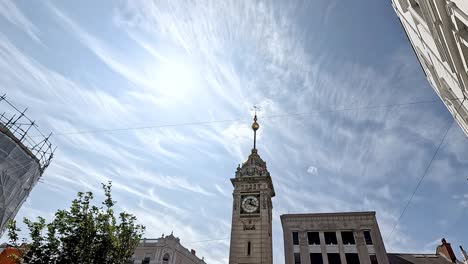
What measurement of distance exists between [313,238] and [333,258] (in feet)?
10.3

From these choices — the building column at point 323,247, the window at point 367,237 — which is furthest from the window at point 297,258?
the window at point 367,237

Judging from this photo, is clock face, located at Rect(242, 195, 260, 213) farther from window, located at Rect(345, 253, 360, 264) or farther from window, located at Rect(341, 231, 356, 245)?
window, located at Rect(345, 253, 360, 264)

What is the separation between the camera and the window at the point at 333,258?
30.9 metres

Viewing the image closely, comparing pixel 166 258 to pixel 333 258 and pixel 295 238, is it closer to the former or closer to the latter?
pixel 295 238

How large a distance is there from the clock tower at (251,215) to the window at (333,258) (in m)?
7.71

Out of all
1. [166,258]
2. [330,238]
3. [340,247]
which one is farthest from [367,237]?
[166,258]

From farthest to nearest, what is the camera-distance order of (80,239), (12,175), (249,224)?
(249,224)
(12,175)
(80,239)

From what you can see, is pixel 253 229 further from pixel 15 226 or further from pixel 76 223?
pixel 15 226

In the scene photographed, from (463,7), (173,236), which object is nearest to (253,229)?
(173,236)

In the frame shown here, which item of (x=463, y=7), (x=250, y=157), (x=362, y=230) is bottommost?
(x=463, y=7)

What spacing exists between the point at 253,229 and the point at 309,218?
976cm

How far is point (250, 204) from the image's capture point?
31188 millimetres

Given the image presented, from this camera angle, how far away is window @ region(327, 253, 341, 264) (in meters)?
30.9

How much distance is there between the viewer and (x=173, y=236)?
141ft
